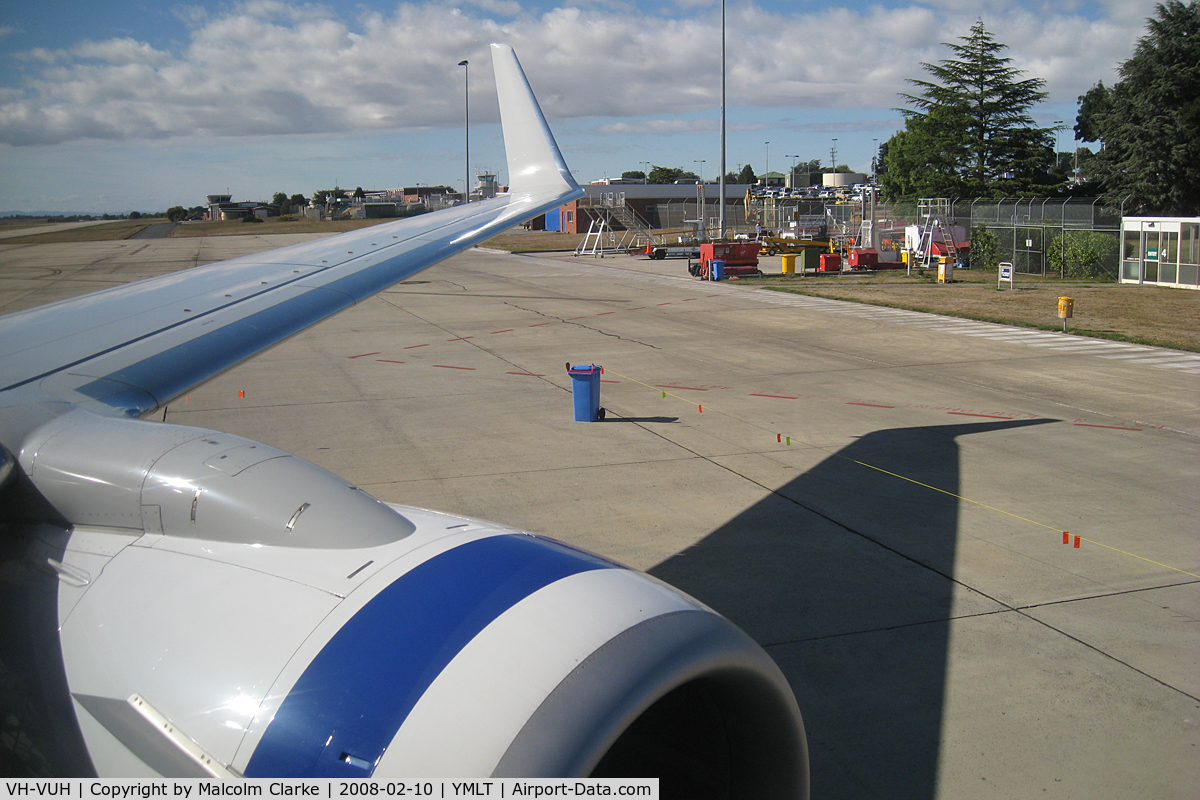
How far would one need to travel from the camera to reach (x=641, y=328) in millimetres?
26094

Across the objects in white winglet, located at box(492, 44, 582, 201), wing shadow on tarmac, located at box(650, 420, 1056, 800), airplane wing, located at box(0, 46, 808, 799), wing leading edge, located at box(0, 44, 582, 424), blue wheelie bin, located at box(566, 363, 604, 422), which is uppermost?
white winglet, located at box(492, 44, 582, 201)

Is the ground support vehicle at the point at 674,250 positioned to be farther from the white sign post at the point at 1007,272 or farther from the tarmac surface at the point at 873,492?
the tarmac surface at the point at 873,492

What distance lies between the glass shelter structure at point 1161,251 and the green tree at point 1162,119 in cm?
1425

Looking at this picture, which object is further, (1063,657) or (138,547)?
(1063,657)

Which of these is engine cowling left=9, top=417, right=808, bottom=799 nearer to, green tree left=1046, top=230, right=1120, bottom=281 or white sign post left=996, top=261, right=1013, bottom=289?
white sign post left=996, top=261, right=1013, bottom=289

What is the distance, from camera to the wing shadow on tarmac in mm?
5984

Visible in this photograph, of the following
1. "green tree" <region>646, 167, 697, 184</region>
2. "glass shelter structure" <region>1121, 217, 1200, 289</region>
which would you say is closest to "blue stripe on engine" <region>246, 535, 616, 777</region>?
"glass shelter structure" <region>1121, 217, 1200, 289</region>

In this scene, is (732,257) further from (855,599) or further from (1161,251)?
(855,599)

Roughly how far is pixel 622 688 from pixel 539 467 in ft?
31.8

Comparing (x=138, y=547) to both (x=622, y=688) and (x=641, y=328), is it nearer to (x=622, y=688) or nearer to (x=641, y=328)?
(x=622, y=688)

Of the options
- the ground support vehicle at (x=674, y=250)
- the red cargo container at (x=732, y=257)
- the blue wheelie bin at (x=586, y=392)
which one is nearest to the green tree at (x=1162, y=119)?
the red cargo container at (x=732, y=257)

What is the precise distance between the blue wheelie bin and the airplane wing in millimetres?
10931

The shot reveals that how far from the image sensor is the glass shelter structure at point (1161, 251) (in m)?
33.0

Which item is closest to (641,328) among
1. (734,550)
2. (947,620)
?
(734,550)
